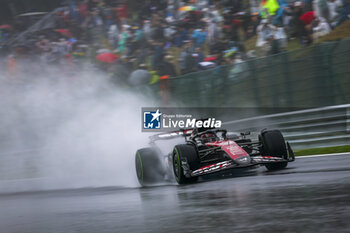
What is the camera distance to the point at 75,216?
5883mm

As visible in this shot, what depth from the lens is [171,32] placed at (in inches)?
742

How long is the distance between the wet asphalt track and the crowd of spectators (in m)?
8.03

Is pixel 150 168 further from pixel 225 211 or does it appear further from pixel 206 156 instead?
pixel 225 211

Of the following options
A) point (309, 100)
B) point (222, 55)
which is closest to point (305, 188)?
point (309, 100)

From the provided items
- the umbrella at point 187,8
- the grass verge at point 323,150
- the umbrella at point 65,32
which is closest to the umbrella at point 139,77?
the umbrella at point 187,8

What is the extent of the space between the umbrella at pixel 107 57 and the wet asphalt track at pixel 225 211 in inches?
507

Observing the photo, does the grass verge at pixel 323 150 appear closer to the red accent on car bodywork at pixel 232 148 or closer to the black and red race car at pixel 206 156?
the black and red race car at pixel 206 156

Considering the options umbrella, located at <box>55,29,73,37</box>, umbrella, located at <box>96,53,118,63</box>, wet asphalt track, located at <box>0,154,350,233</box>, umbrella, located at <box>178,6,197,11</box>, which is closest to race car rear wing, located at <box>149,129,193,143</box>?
wet asphalt track, located at <box>0,154,350,233</box>

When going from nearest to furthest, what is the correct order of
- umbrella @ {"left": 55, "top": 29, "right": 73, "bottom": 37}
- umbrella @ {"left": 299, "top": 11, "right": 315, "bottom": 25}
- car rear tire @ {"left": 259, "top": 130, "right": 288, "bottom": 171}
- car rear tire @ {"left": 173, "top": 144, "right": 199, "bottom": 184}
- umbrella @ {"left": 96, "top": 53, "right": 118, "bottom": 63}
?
car rear tire @ {"left": 173, "top": 144, "right": 199, "bottom": 184}, car rear tire @ {"left": 259, "top": 130, "right": 288, "bottom": 171}, umbrella @ {"left": 299, "top": 11, "right": 315, "bottom": 25}, umbrella @ {"left": 96, "top": 53, "right": 118, "bottom": 63}, umbrella @ {"left": 55, "top": 29, "right": 73, "bottom": 37}

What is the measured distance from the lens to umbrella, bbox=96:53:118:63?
66.4ft

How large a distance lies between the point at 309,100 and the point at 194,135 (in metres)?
4.22

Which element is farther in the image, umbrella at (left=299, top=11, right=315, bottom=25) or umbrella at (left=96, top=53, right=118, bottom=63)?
umbrella at (left=96, top=53, right=118, bottom=63)

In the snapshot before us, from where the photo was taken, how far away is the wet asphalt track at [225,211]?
396 centimetres

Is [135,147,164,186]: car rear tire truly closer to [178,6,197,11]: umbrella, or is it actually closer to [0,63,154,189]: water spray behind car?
[0,63,154,189]: water spray behind car
